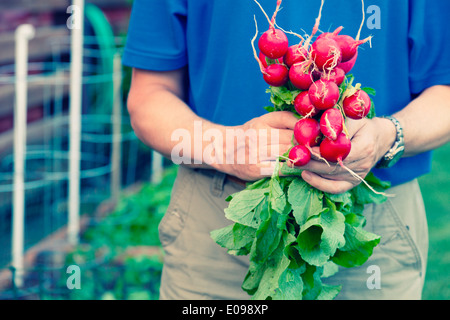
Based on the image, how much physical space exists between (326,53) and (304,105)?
142mm

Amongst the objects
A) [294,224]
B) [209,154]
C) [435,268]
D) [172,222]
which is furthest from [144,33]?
[435,268]

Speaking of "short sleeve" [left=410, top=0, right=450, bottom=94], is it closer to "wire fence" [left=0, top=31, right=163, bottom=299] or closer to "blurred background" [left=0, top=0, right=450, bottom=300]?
"blurred background" [left=0, top=0, right=450, bottom=300]

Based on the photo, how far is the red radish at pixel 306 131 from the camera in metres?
1.50

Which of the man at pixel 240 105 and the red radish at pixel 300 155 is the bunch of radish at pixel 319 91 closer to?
the red radish at pixel 300 155

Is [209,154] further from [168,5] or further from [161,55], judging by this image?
[168,5]

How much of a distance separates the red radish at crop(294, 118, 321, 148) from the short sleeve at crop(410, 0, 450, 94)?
1.75 feet

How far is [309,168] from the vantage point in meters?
1.54

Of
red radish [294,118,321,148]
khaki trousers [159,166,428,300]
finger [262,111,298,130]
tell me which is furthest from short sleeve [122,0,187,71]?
red radish [294,118,321,148]

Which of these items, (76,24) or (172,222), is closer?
(172,222)

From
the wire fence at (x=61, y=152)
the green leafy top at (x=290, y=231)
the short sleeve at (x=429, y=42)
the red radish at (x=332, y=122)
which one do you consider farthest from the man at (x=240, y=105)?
the wire fence at (x=61, y=152)

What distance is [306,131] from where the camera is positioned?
1.50 meters

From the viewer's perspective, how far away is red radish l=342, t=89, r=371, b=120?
149cm
